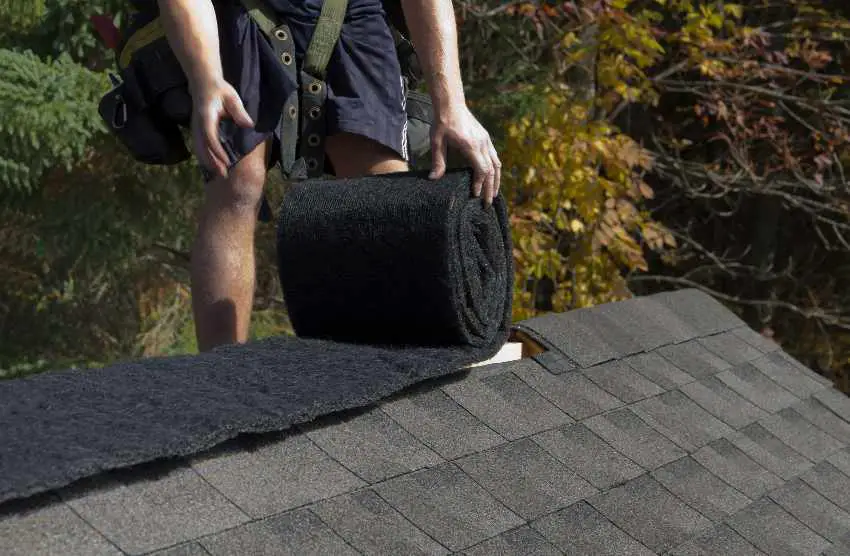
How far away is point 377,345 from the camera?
204cm

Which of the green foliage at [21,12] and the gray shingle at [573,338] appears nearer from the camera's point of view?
the gray shingle at [573,338]

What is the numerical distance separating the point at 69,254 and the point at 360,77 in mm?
3167

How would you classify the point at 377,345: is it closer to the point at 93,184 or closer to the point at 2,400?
the point at 2,400

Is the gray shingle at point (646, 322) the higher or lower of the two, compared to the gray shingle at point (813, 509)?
higher

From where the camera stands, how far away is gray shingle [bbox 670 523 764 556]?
73.2 inches

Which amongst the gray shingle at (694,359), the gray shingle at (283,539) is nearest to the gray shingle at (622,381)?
the gray shingle at (694,359)

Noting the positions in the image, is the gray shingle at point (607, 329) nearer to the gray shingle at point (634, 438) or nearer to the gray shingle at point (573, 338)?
the gray shingle at point (573, 338)

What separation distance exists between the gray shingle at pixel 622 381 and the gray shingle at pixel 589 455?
0.89ft

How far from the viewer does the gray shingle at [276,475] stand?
1.41 metres

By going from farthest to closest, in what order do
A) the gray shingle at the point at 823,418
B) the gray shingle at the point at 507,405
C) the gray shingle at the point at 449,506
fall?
the gray shingle at the point at 823,418, the gray shingle at the point at 507,405, the gray shingle at the point at 449,506

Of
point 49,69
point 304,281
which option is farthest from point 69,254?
point 304,281

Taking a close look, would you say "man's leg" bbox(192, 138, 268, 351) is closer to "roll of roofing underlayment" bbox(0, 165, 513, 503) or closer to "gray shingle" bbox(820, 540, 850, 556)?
"roll of roofing underlayment" bbox(0, 165, 513, 503)

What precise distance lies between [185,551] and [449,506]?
457 mm

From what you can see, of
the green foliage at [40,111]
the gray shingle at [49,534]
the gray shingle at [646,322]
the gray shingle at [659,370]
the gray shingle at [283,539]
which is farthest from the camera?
the green foliage at [40,111]
